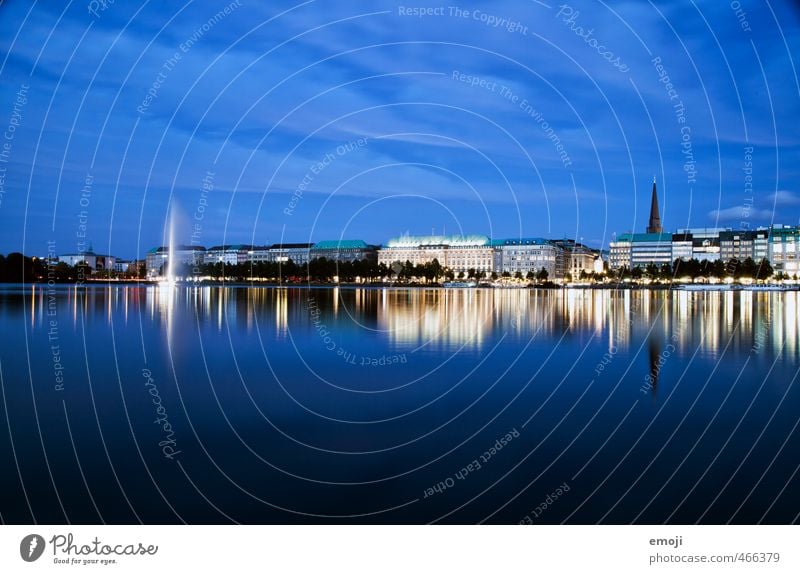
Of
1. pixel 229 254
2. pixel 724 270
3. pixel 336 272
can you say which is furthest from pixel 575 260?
pixel 229 254

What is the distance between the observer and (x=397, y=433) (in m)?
7.64

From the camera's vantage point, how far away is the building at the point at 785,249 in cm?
10162

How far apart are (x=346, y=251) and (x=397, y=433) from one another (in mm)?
131724

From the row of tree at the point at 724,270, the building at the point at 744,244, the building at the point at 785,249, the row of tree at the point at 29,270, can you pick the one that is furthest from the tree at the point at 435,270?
the building at the point at 785,249

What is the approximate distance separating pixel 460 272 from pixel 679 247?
151 ft

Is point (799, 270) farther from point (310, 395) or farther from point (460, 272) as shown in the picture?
point (310, 395)

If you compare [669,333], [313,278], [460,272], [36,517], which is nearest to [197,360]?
[36,517]

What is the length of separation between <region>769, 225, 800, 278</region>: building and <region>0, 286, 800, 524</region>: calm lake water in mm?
101934

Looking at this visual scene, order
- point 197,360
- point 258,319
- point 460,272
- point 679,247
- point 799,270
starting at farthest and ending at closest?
point 679,247 < point 460,272 < point 799,270 < point 258,319 < point 197,360

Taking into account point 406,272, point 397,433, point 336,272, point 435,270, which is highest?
point 435,270

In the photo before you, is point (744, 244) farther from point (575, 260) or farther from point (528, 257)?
point (528, 257)

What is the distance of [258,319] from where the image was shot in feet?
78.4

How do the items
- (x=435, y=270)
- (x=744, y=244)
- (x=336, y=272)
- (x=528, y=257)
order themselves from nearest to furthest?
(x=336, y=272), (x=435, y=270), (x=744, y=244), (x=528, y=257)

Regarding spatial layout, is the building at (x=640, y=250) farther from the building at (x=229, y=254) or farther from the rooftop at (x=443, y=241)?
the building at (x=229, y=254)
